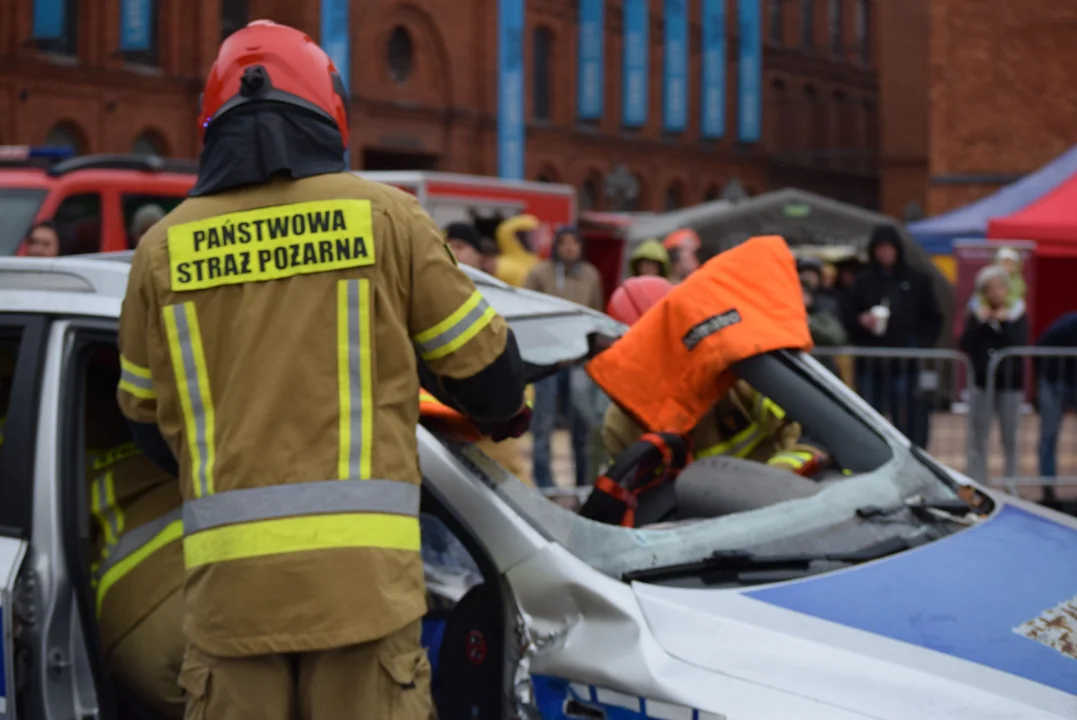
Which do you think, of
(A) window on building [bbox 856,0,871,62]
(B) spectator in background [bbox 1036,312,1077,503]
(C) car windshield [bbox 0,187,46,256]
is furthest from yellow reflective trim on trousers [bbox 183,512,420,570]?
(A) window on building [bbox 856,0,871,62]

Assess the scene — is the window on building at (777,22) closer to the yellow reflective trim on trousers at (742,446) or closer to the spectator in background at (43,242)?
the spectator in background at (43,242)

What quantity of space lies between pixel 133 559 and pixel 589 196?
33.6 m

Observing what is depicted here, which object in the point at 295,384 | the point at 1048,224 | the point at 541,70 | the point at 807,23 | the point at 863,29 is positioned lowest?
the point at 295,384

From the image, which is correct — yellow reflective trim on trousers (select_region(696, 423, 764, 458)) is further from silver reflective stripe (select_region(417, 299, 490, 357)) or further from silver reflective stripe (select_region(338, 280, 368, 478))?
silver reflective stripe (select_region(338, 280, 368, 478))

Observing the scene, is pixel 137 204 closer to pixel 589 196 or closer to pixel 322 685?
pixel 322 685

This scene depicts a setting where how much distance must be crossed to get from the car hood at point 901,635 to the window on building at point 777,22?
42462 millimetres

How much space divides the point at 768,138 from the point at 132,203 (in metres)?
34.0

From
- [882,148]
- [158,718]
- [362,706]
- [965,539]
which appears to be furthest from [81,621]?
[882,148]

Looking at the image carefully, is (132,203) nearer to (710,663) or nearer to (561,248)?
(561,248)

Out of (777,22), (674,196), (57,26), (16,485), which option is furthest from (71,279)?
(777,22)

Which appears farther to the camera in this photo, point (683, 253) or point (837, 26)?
point (837, 26)

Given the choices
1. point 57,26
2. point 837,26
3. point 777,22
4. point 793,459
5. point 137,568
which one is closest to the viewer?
point 137,568

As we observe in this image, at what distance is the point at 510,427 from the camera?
2.73 meters

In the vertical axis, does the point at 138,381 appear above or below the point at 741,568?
above
